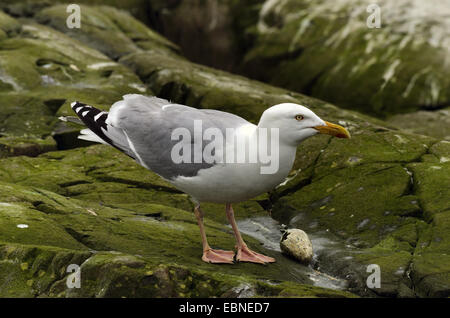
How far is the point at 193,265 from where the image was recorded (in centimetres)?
465

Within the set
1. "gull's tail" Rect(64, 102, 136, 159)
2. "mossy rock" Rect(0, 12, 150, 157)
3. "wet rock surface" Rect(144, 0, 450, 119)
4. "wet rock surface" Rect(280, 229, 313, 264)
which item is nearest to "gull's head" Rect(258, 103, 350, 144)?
"wet rock surface" Rect(280, 229, 313, 264)

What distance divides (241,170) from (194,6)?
35.9ft

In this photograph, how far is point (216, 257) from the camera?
492 centimetres

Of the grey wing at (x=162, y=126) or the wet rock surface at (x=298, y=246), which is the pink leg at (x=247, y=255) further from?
the grey wing at (x=162, y=126)

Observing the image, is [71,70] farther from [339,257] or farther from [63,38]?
[339,257]

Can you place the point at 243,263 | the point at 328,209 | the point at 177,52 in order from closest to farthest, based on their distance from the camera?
the point at 243,263, the point at 328,209, the point at 177,52

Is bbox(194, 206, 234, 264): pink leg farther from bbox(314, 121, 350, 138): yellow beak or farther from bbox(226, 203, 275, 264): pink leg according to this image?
bbox(314, 121, 350, 138): yellow beak

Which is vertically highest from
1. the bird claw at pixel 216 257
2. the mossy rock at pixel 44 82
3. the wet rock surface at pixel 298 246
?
the mossy rock at pixel 44 82

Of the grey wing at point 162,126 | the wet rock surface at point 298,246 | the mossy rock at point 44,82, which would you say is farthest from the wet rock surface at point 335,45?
the grey wing at point 162,126

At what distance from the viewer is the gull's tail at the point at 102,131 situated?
5.43 metres

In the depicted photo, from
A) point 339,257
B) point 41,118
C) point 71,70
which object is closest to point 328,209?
point 339,257

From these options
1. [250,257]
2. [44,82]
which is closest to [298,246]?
[250,257]

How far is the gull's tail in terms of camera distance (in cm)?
543

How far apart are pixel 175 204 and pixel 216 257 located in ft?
5.73
